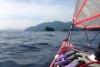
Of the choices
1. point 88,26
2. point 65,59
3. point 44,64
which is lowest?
point 44,64

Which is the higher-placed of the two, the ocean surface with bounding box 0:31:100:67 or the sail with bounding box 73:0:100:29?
the sail with bounding box 73:0:100:29

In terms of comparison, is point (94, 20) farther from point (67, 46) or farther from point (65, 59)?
point (67, 46)

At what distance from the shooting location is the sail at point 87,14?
8.84 meters

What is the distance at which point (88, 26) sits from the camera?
9422 millimetres

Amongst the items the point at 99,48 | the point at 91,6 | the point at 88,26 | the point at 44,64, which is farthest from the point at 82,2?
the point at 44,64

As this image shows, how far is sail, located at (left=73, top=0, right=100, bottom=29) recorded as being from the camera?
8.84m

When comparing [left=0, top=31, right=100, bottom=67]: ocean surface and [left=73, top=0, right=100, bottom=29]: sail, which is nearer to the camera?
[left=73, top=0, right=100, bottom=29]: sail

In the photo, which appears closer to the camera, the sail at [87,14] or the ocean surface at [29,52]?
the sail at [87,14]

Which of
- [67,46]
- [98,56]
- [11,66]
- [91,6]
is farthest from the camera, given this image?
[11,66]

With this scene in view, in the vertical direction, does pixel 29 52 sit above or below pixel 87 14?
below

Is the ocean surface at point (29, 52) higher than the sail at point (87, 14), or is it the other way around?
the sail at point (87, 14)

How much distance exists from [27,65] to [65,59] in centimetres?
766

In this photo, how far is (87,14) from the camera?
9188 mm

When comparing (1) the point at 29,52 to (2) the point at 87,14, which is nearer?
(2) the point at 87,14
